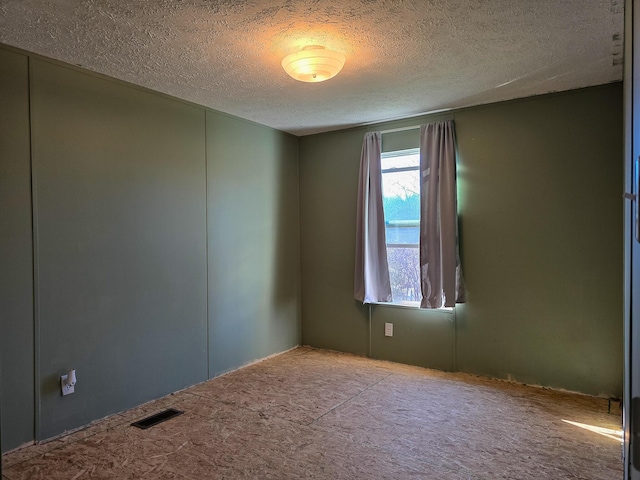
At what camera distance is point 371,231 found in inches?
170

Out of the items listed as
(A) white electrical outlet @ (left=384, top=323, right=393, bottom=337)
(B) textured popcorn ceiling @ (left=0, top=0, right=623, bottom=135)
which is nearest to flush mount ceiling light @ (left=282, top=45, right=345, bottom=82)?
(B) textured popcorn ceiling @ (left=0, top=0, right=623, bottom=135)

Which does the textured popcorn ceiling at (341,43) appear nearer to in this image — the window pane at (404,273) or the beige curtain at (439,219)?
the beige curtain at (439,219)

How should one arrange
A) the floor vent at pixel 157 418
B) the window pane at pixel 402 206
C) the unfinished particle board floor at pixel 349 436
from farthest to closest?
the window pane at pixel 402 206
the floor vent at pixel 157 418
the unfinished particle board floor at pixel 349 436

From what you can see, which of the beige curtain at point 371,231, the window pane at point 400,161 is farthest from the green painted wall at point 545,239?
the beige curtain at point 371,231

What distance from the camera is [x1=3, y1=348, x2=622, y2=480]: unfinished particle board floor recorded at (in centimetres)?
229

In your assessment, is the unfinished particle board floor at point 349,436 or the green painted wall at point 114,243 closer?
the unfinished particle board floor at point 349,436

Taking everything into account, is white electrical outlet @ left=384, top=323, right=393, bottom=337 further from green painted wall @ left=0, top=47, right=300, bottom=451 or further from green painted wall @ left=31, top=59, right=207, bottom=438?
green painted wall @ left=31, top=59, right=207, bottom=438

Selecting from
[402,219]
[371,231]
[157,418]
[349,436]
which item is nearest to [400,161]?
[402,219]

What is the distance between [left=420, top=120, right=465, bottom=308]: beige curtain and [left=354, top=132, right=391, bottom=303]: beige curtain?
17.5 inches

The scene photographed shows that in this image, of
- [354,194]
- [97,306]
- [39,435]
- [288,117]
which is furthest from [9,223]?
[354,194]

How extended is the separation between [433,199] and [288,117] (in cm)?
153

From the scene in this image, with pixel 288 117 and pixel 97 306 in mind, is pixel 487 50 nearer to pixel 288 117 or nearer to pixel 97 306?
pixel 288 117

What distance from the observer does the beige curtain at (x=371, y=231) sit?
4.27 meters

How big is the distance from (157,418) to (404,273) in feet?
8.16
